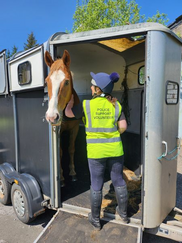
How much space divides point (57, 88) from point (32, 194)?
1639 millimetres

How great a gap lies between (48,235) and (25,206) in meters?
0.72

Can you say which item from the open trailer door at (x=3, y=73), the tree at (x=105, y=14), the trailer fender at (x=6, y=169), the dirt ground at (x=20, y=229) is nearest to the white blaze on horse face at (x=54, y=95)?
the open trailer door at (x=3, y=73)

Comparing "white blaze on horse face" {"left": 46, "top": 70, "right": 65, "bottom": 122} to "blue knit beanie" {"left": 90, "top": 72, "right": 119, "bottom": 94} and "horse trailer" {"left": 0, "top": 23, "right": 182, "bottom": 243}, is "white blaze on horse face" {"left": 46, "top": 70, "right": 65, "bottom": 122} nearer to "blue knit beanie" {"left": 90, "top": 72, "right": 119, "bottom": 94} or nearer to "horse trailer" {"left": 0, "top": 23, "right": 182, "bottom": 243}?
"horse trailer" {"left": 0, "top": 23, "right": 182, "bottom": 243}

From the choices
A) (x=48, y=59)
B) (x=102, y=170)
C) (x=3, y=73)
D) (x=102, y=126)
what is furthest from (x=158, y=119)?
(x=3, y=73)

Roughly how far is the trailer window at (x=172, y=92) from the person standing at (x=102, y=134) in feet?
1.95

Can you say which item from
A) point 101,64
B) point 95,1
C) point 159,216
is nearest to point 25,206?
point 159,216

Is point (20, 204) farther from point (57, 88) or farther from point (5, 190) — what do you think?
point (57, 88)

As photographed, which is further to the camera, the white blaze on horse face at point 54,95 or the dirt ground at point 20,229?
the dirt ground at point 20,229

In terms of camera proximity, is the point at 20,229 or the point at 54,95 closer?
the point at 54,95

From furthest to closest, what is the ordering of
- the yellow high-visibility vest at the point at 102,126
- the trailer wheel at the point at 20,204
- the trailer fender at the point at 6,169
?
the trailer fender at the point at 6,169 → the trailer wheel at the point at 20,204 → the yellow high-visibility vest at the point at 102,126

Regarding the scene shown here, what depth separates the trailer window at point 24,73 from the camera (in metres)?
2.79

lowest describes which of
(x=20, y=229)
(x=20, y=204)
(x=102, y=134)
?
(x=20, y=229)

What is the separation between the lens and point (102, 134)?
2172 millimetres

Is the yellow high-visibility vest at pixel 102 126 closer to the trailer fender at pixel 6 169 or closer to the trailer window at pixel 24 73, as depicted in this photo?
the trailer window at pixel 24 73
